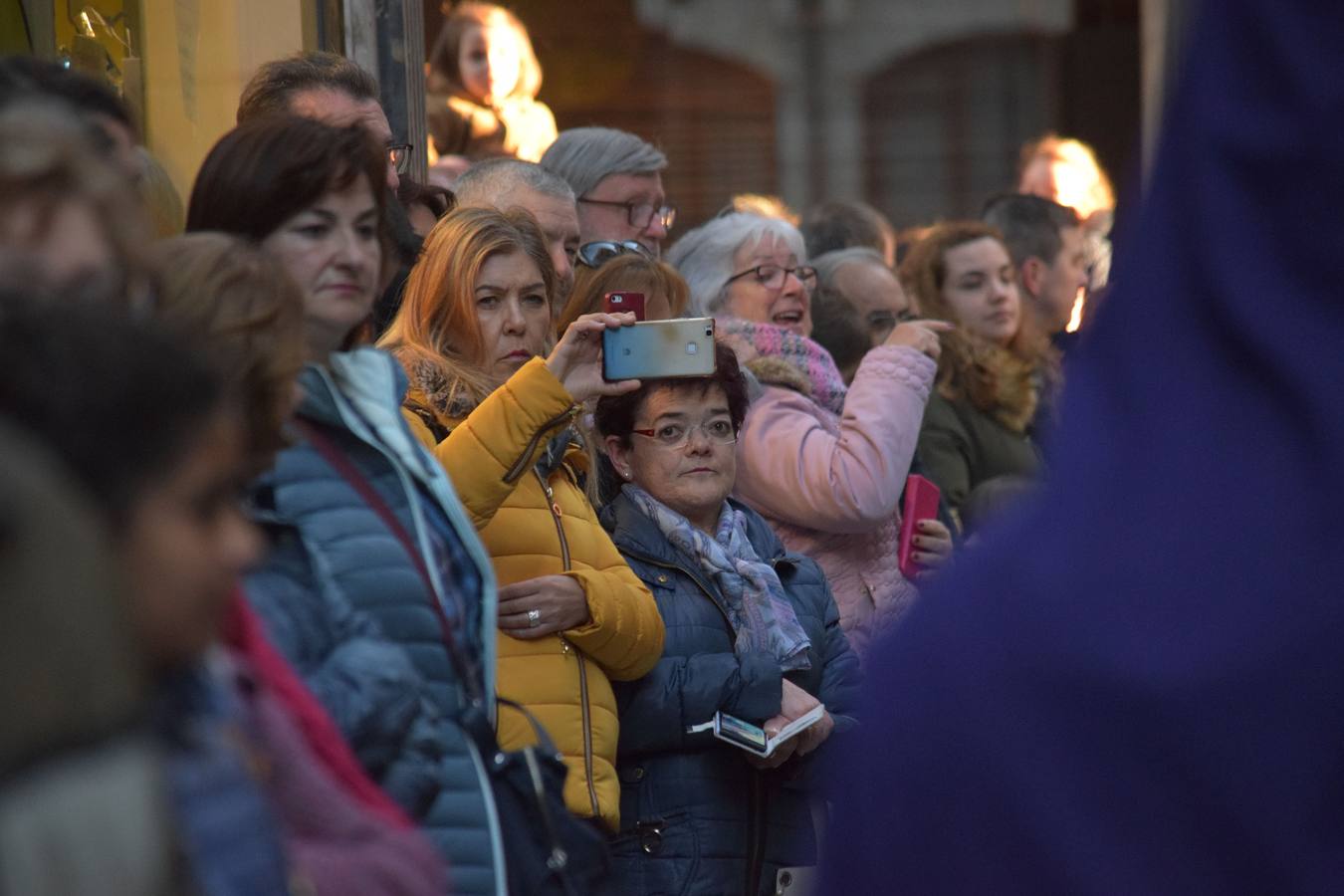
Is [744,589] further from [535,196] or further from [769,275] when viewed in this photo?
[769,275]

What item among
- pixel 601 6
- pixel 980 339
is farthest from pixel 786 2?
pixel 980 339

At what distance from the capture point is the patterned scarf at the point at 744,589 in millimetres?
4305

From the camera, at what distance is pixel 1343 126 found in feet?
4.53

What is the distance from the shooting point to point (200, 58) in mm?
5066

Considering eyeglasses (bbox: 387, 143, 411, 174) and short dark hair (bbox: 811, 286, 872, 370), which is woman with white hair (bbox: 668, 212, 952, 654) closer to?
eyeglasses (bbox: 387, 143, 411, 174)

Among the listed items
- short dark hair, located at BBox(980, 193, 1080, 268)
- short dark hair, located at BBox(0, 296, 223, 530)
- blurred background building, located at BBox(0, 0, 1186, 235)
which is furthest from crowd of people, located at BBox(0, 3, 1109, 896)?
blurred background building, located at BBox(0, 0, 1186, 235)

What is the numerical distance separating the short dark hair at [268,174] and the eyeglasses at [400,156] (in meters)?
1.49

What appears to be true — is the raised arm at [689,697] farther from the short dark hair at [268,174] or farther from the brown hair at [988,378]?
the brown hair at [988,378]

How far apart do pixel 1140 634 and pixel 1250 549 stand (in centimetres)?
9

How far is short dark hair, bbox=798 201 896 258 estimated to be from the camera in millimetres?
7730

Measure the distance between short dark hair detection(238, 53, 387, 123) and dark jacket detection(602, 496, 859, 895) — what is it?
1000 millimetres

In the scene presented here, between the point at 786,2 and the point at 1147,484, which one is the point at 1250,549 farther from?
the point at 786,2

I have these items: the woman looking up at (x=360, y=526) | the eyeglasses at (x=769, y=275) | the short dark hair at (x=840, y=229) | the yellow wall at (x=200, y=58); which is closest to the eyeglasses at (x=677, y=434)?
the yellow wall at (x=200, y=58)

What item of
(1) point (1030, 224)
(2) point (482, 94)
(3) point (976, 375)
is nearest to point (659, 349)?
(3) point (976, 375)
